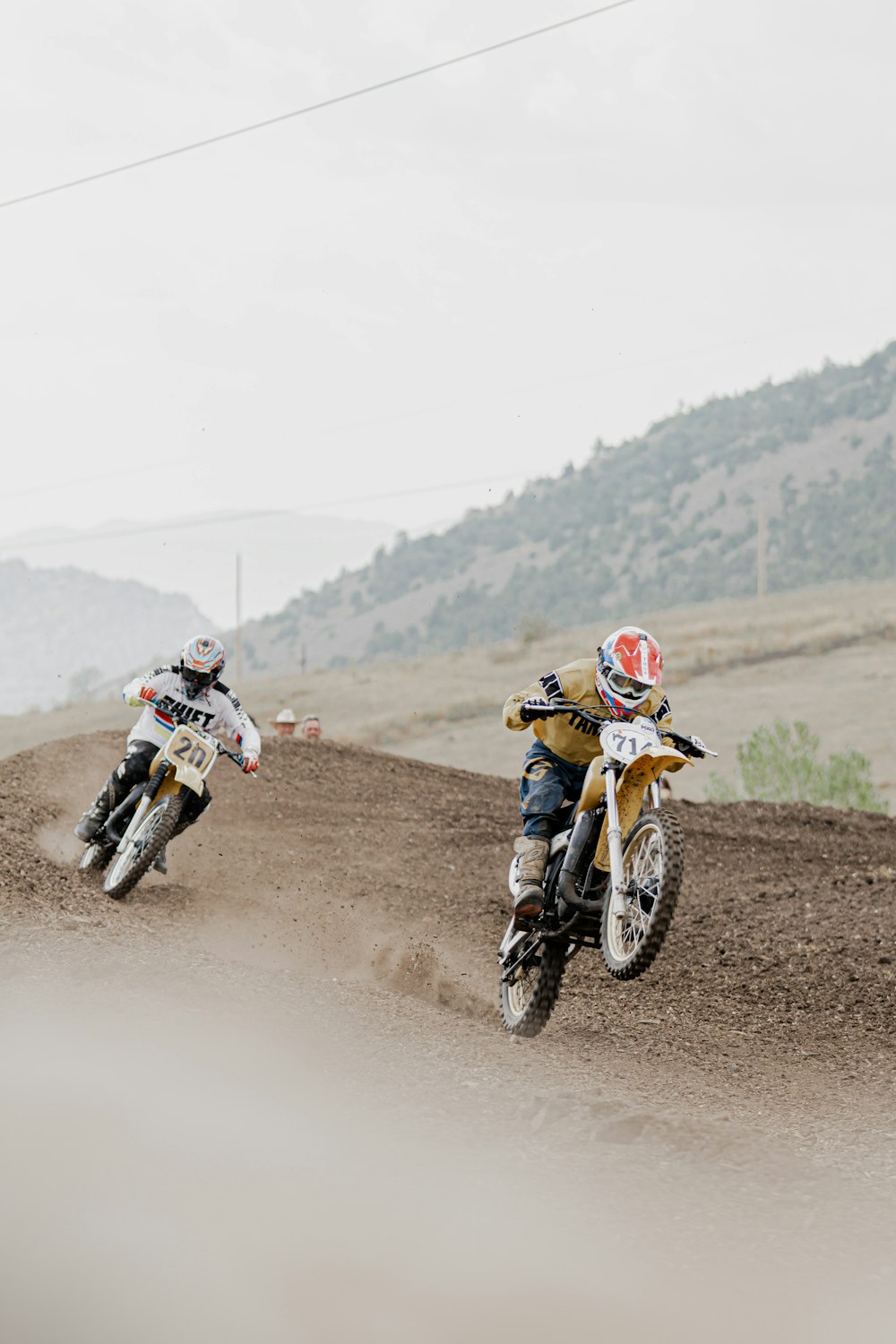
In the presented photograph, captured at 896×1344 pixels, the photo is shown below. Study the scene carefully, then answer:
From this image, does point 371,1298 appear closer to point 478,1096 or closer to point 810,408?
point 478,1096

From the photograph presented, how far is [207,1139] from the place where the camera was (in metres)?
6.38

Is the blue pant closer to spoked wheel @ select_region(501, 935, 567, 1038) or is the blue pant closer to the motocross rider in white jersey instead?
spoked wheel @ select_region(501, 935, 567, 1038)

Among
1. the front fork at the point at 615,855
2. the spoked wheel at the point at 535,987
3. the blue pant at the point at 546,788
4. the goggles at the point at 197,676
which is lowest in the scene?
the spoked wheel at the point at 535,987

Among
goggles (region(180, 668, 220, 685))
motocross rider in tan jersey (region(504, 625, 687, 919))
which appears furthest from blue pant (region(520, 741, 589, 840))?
goggles (region(180, 668, 220, 685))

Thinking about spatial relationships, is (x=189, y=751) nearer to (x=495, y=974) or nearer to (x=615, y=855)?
(x=495, y=974)

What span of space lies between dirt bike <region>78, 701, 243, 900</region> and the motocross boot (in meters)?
A: 3.46

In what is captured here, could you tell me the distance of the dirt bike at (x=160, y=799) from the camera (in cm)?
1089

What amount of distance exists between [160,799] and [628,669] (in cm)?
484

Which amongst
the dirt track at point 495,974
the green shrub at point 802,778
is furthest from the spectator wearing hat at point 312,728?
the green shrub at point 802,778

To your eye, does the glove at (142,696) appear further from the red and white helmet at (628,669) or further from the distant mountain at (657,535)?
the distant mountain at (657,535)

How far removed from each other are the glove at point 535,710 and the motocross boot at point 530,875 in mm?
722

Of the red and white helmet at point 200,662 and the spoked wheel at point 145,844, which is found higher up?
the red and white helmet at point 200,662

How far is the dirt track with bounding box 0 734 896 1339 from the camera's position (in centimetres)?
677

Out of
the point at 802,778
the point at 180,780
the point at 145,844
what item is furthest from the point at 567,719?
the point at 802,778
